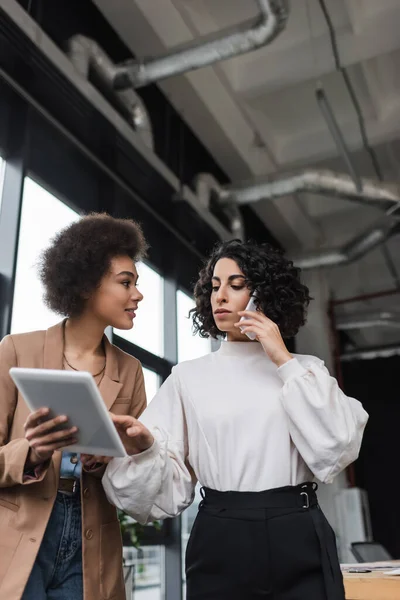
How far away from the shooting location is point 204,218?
457 cm

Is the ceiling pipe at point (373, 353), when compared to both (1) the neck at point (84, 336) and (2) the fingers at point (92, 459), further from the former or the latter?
(2) the fingers at point (92, 459)

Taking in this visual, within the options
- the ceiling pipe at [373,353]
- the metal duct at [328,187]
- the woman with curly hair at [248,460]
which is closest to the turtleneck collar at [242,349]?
the woman with curly hair at [248,460]

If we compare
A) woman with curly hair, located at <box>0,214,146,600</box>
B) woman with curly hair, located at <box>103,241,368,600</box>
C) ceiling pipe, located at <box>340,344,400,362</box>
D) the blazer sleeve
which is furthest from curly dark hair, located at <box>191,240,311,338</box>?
ceiling pipe, located at <box>340,344,400,362</box>

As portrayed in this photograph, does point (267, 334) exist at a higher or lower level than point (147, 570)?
higher

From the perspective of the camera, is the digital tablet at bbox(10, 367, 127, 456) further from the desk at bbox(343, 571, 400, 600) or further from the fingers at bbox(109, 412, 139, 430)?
the desk at bbox(343, 571, 400, 600)

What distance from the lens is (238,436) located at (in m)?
1.38

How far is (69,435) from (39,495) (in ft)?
0.71

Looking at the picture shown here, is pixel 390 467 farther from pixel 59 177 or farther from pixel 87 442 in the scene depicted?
pixel 87 442

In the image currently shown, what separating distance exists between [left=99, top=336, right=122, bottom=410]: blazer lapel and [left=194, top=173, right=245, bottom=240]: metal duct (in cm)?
320

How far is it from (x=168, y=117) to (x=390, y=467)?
5.80 m

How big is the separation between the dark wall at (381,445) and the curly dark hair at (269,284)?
700 centimetres

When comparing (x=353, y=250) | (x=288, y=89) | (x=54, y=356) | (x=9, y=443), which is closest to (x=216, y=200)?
(x=288, y=89)

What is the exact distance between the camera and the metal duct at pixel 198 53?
3.53m

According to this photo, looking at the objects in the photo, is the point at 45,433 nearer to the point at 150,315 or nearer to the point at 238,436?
the point at 238,436
